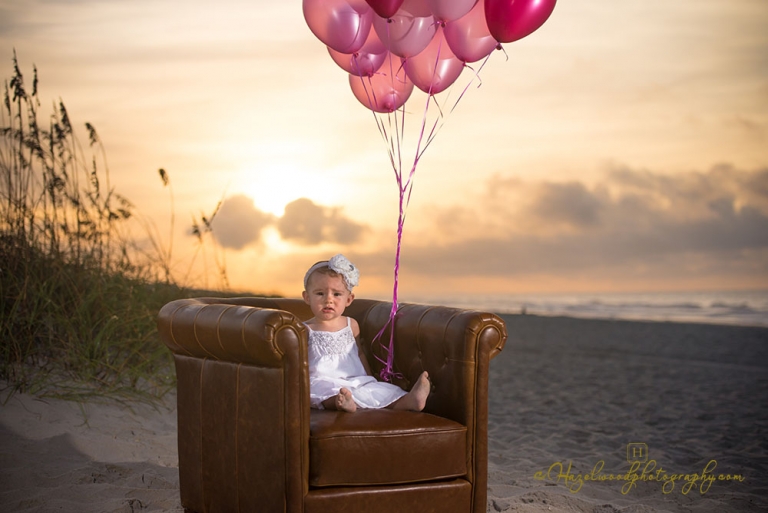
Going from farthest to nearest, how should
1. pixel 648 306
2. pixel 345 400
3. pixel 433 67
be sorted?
1. pixel 648 306
2. pixel 433 67
3. pixel 345 400

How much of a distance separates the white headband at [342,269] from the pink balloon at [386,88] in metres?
1.17

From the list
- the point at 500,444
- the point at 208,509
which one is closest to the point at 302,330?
the point at 208,509

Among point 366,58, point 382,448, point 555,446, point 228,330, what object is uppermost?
point 366,58

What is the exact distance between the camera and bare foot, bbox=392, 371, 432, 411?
285cm

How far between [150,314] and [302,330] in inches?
112

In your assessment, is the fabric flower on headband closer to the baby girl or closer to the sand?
the baby girl

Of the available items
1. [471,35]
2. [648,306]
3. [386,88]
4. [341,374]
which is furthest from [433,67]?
[648,306]

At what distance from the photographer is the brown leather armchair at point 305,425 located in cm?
251

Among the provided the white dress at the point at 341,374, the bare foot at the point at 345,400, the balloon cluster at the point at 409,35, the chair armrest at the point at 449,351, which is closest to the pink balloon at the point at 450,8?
the balloon cluster at the point at 409,35

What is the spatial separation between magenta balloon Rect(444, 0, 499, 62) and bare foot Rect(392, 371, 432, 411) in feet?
5.11

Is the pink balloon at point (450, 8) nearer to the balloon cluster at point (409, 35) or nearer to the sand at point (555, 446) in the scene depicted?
the balloon cluster at point (409, 35)

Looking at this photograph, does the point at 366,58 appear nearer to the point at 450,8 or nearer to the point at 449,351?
the point at 450,8

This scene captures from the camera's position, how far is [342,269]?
3061 mm

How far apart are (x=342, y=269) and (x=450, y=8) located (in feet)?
3.90
